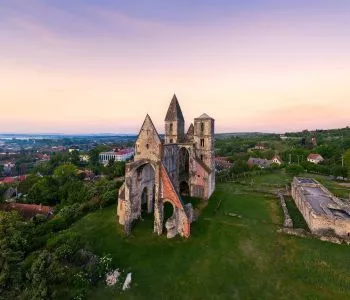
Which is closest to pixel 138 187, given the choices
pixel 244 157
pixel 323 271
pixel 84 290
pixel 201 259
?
pixel 201 259

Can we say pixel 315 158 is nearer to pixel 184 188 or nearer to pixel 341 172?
pixel 341 172

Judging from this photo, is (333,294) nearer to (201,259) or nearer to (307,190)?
(201,259)

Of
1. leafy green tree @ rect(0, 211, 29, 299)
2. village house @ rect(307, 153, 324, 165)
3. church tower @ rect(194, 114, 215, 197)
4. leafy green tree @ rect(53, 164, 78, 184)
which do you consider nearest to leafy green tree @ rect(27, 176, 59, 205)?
leafy green tree @ rect(53, 164, 78, 184)

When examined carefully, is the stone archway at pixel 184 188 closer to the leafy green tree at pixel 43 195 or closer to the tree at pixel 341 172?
the leafy green tree at pixel 43 195

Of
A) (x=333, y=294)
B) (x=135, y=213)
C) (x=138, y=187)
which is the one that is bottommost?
(x=333, y=294)

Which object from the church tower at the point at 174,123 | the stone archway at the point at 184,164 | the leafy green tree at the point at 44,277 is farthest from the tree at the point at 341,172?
the leafy green tree at the point at 44,277

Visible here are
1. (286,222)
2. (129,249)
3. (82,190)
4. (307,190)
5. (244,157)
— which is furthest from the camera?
(244,157)

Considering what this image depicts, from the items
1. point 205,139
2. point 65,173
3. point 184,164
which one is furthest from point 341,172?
point 65,173

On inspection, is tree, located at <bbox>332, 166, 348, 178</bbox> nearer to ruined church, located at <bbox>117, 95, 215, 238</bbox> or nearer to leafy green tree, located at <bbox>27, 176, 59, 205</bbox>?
ruined church, located at <bbox>117, 95, 215, 238</bbox>
